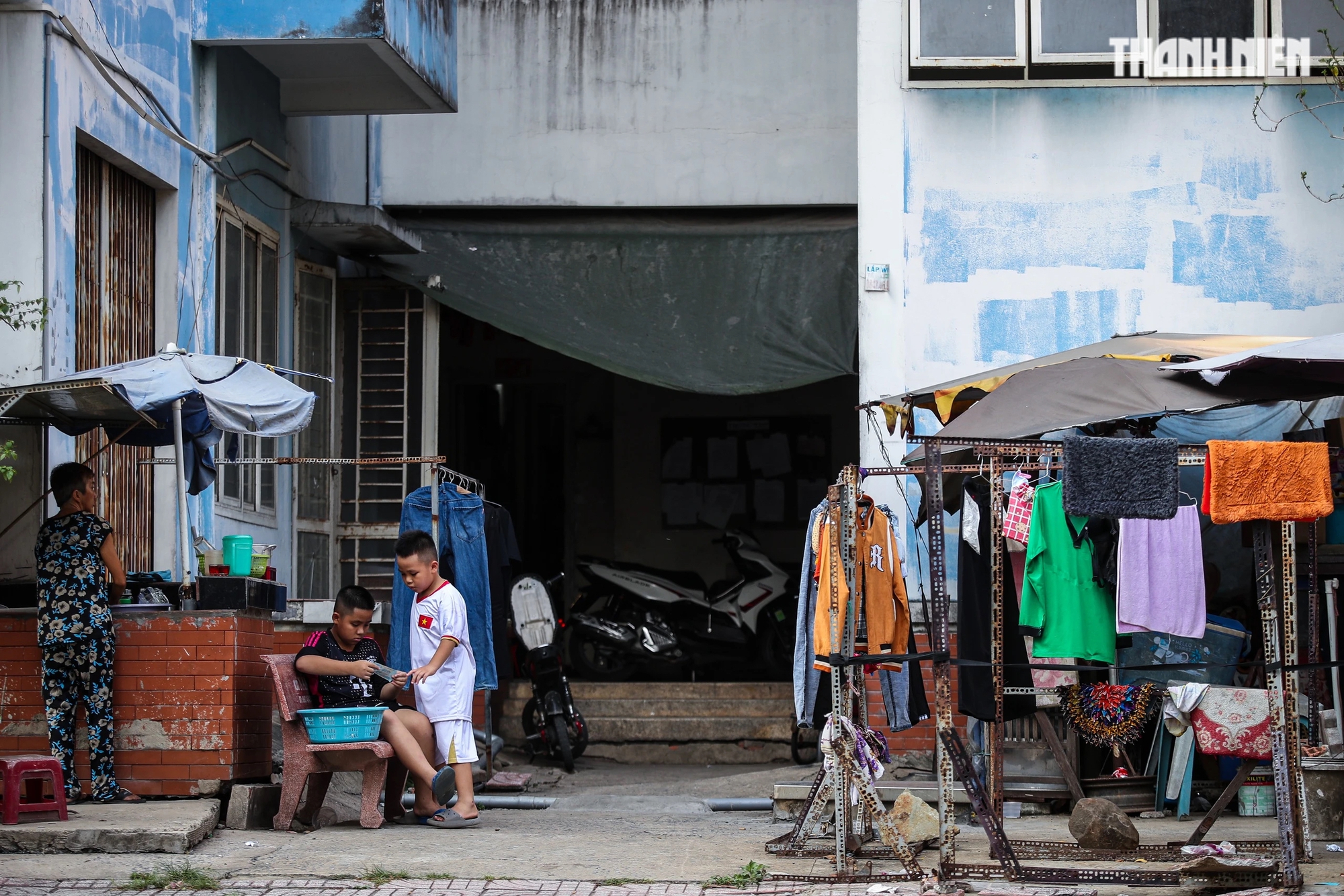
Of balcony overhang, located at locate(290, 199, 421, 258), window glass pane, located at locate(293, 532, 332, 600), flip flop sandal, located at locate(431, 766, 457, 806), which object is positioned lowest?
flip flop sandal, located at locate(431, 766, 457, 806)

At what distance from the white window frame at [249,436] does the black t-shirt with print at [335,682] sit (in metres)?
2.51

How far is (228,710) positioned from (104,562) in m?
1.00

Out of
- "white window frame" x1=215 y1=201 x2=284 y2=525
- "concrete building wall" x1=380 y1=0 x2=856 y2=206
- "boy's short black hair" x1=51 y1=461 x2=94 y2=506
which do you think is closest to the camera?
"boy's short black hair" x1=51 y1=461 x2=94 y2=506

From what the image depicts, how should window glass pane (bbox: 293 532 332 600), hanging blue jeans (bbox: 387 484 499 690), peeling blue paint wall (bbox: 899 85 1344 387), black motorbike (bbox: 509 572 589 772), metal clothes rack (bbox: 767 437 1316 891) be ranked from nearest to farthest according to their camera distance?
metal clothes rack (bbox: 767 437 1316 891) → hanging blue jeans (bbox: 387 484 499 690) → peeling blue paint wall (bbox: 899 85 1344 387) → black motorbike (bbox: 509 572 589 772) → window glass pane (bbox: 293 532 332 600)

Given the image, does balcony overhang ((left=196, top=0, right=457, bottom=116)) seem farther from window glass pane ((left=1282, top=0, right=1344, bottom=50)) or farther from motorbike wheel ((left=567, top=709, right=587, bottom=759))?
window glass pane ((left=1282, top=0, right=1344, bottom=50))

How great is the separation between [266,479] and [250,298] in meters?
1.36

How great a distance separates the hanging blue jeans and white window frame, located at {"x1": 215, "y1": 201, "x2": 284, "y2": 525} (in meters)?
1.34

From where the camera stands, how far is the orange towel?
6.27m

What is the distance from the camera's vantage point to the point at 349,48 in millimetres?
10203

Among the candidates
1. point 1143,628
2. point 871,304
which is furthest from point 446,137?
point 1143,628

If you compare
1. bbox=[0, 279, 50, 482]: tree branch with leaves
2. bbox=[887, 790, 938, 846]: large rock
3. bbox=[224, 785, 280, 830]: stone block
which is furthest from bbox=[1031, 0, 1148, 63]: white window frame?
bbox=[224, 785, 280, 830]: stone block

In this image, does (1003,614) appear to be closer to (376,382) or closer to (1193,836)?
(1193,836)

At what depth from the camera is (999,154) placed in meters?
10.4

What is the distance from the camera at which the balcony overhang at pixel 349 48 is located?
32.2ft
